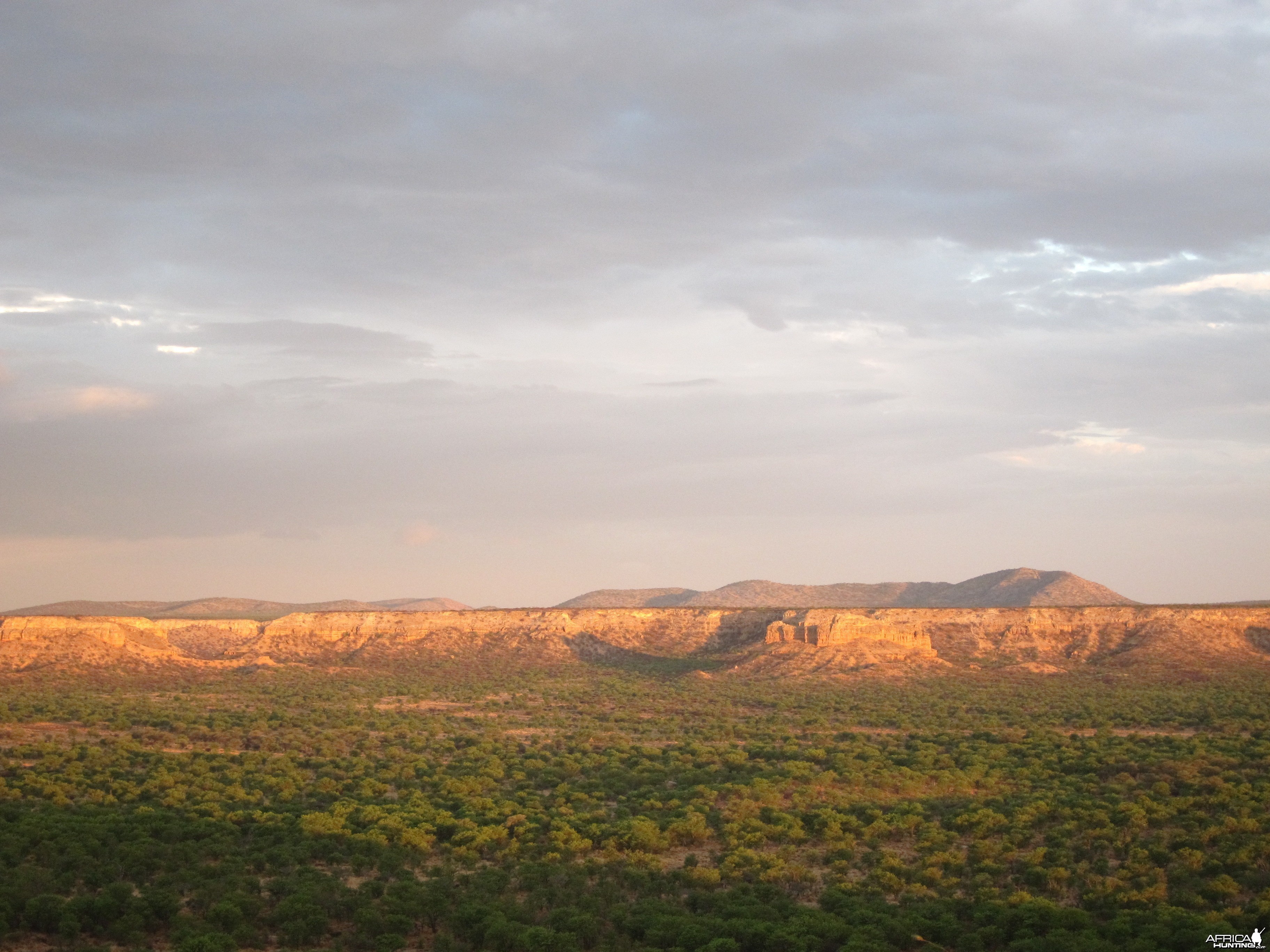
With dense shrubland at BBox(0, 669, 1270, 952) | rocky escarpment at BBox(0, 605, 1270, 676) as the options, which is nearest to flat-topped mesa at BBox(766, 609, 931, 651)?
rocky escarpment at BBox(0, 605, 1270, 676)

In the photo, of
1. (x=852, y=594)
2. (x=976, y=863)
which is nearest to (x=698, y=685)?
(x=976, y=863)

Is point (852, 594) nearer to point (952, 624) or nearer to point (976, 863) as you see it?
point (952, 624)

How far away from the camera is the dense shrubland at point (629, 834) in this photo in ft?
76.5

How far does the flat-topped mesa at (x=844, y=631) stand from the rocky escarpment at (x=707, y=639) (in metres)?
0.16

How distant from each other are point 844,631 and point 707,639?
49.8 feet

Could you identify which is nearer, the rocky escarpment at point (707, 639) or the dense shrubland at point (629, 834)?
the dense shrubland at point (629, 834)

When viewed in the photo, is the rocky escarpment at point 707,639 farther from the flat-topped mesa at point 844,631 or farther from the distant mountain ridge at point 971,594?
the distant mountain ridge at point 971,594

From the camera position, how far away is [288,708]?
212ft

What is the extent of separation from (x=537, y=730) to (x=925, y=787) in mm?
24168

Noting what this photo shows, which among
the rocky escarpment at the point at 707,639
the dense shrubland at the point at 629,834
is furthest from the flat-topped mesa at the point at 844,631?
the dense shrubland at the point at 629,834

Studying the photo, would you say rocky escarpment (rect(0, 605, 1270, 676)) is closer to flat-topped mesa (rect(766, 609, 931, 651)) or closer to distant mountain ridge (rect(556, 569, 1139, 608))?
flat-topped mesa (rect(766, 609, 931, 651))

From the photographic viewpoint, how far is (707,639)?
10675 centimetres

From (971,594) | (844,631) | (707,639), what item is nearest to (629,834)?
(844,631)

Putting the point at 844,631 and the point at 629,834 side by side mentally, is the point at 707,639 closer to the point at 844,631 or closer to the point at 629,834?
the point at 844,631
